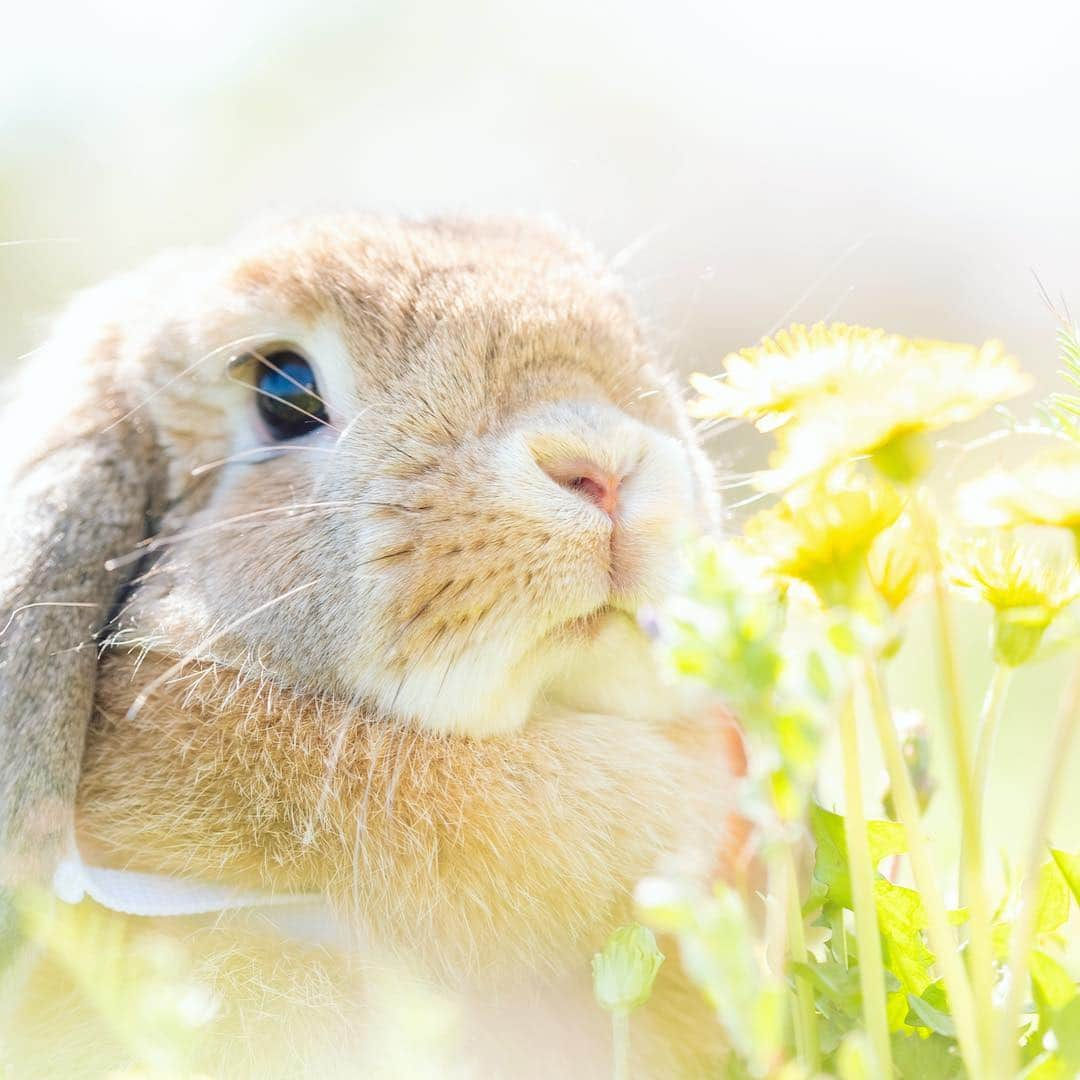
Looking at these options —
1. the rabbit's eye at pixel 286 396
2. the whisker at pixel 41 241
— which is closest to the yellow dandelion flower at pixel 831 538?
the rabbit's eye at pixel 286 396

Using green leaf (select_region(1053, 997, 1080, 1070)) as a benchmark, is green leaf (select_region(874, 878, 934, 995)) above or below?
below

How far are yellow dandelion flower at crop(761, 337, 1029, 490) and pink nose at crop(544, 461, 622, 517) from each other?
2.19 ft

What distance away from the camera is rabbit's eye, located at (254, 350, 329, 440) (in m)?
1.85

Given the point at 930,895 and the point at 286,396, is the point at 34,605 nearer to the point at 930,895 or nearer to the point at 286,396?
the point at 286,396

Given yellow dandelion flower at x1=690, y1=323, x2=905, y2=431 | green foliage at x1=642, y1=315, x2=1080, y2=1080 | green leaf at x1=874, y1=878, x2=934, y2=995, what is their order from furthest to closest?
green leaf at x1=874, y1=878, x2=934, y2=995, yellow dandelion flower at x1=690, y1=323, x2=905, y2=431, green foliage at x1=642, y1=315, x2=1080, y2=1080

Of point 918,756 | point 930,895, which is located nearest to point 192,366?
point 918,756

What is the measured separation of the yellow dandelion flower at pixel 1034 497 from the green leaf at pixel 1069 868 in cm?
34

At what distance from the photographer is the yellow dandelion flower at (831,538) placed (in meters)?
0.82

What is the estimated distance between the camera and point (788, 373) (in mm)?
917

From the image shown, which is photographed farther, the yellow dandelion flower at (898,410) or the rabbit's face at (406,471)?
the rabbit's face at (406,471)

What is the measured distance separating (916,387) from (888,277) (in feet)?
25.3

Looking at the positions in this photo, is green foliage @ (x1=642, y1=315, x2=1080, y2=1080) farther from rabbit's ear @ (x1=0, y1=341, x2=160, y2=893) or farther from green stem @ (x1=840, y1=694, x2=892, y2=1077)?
rabbit's ear @ (x1=0, y1=341, x2=160, y2=893)

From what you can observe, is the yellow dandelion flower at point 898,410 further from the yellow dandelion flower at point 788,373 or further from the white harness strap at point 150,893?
the white harness strap at point 150,893

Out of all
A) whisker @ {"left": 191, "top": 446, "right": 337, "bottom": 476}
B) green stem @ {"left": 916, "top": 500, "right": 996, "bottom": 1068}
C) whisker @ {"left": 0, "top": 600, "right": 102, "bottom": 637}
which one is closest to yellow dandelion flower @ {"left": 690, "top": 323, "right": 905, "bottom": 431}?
green stem @ {"left": 916, "top": 500, "right": 996, "bottom": 1068}
